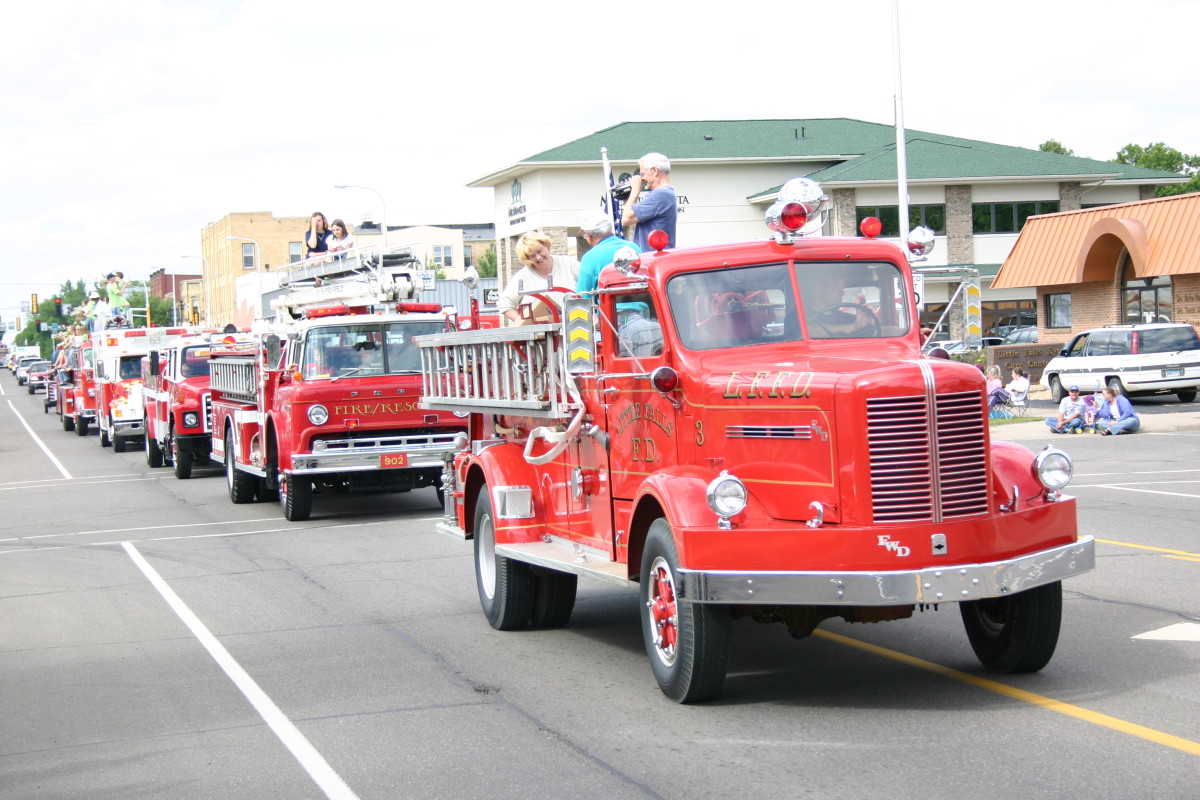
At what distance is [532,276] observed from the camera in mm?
10336

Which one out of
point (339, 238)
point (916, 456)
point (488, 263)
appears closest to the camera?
point (916, 456)

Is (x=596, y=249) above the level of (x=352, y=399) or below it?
above

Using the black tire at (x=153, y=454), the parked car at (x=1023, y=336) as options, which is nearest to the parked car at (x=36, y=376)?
the parked car at (x=1023, y=336)

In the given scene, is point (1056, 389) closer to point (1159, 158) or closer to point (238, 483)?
point (238, 483)

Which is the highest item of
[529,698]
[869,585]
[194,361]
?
[194,361]

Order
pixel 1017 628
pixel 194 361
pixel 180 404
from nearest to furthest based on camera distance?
pixel 1017 628
pixel 180 404
pixel 194 361

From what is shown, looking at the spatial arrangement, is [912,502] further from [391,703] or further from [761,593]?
[391,703]

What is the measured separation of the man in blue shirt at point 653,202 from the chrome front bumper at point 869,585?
10.6 feet

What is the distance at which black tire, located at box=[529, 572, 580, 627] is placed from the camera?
985cm

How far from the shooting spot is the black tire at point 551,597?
388 inches

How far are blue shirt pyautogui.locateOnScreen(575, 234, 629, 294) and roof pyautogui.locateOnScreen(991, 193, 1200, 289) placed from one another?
3015cm

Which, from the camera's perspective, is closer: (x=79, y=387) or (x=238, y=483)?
(x=238, y=483)

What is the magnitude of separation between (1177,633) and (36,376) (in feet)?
277

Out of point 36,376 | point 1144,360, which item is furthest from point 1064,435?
point 36,376
